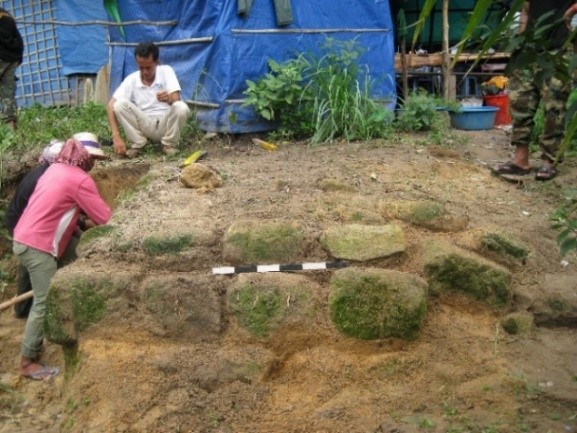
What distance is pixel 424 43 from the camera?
9.32 meters

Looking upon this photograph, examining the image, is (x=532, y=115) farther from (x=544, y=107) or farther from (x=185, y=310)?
(x=185, y=310)

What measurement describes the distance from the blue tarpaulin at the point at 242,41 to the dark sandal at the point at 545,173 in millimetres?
2303

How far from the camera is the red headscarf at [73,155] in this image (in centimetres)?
426

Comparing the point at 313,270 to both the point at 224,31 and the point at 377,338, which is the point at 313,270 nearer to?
the point at 377,338

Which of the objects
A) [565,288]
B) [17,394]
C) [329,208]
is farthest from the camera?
[17,394]

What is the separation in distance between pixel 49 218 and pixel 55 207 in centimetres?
8

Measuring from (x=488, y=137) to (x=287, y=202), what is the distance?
3.27m

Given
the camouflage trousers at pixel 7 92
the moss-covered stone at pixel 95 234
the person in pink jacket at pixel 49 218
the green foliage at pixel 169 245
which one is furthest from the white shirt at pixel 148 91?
the green foliage at pixel 169 245

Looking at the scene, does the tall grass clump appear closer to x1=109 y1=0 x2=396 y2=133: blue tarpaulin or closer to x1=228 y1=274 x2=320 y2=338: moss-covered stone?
x1=109 y1=0 x2=396 y2=133: blue tarpaulin

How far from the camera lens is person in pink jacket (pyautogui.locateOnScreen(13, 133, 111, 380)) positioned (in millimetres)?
4160

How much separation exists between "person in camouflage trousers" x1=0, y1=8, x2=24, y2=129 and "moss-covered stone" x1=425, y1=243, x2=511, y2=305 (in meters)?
4.90

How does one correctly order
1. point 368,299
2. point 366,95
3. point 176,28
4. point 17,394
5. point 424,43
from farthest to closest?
point 424,43
point 176,28
point 366,95
point 17,394
point 368,299

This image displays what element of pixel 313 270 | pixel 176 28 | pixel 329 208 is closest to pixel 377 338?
pixel 313 270

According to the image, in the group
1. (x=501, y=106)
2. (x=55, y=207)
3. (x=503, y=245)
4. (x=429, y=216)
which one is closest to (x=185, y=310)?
(x=55, y=207)
